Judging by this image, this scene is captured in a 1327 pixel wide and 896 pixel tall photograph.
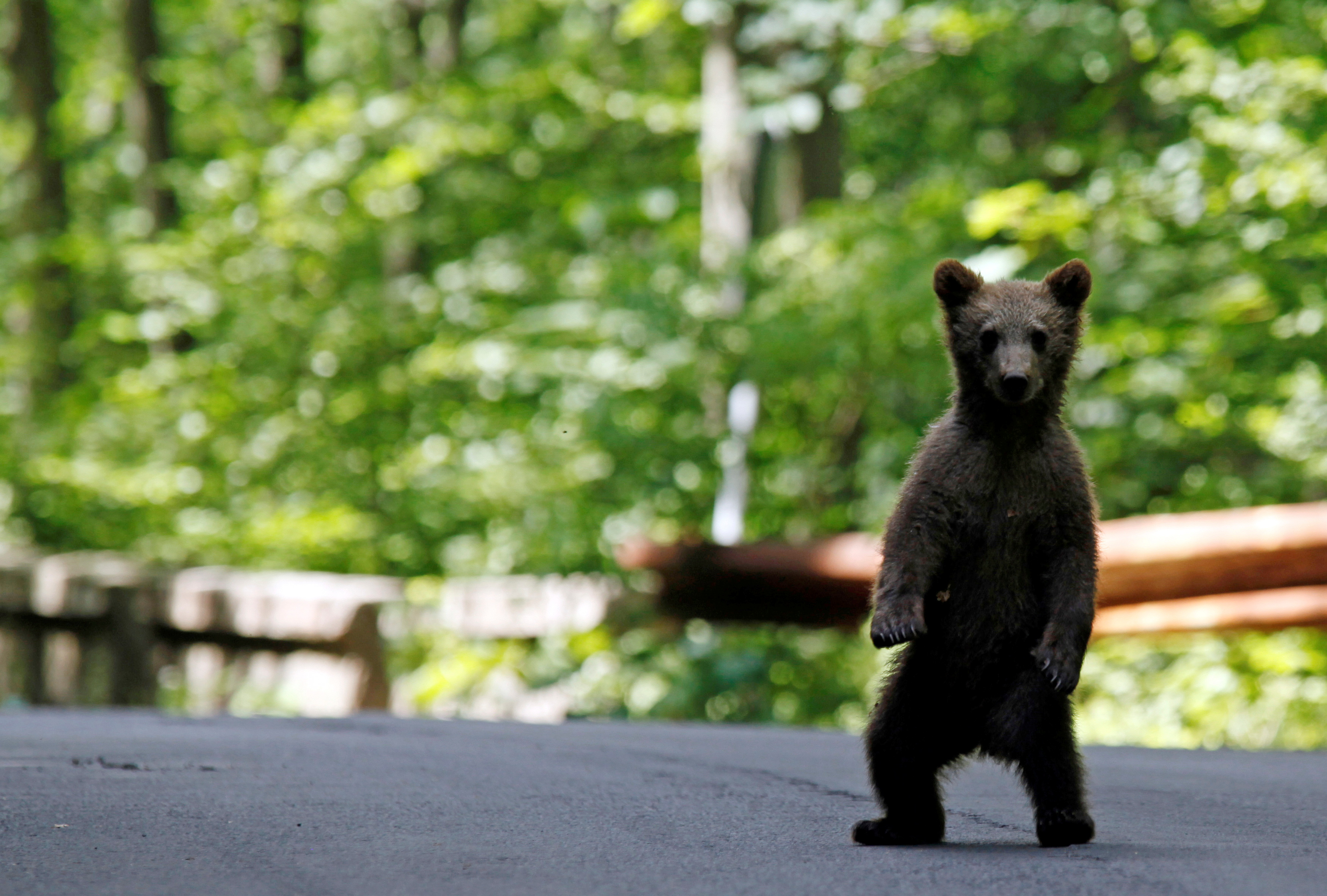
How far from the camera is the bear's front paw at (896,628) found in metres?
3.04

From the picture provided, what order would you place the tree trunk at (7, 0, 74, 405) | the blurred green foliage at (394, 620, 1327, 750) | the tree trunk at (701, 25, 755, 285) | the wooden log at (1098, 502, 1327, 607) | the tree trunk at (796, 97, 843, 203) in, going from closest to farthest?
the wooden log at (1098, 502, 1327, 607) < the blurred green foliage at (394, 620, 1327, 750) < the tree trunk at (701, 25, 755, 285) < the tree trunk at (796, 97, 843, 203) < the tree trunk at (7, 0, 74, 405)

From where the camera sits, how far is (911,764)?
3256 millimetres

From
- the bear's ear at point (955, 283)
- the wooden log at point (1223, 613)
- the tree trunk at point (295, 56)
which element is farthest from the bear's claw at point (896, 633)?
the tree trunk at point (295, 56)

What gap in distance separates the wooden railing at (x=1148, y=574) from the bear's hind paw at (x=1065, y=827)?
11.9 ft

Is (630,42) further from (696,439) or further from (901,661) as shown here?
(901,661)

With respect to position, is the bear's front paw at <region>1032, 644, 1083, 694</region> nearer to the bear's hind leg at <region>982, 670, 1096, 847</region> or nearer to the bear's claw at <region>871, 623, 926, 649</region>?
the bear's hind leg at <region>982, 670, 1096, 847</region>

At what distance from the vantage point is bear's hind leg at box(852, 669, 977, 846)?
324cm

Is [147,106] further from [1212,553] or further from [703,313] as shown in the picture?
[1212,553]

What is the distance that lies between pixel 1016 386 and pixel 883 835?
972 mm

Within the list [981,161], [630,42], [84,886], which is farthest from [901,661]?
[630,42]

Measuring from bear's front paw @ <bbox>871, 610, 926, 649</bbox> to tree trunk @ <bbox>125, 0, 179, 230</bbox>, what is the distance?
16266mm

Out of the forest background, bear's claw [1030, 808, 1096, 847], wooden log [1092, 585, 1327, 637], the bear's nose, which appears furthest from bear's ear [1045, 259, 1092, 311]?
the forest background

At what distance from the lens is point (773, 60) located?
35.6 ft

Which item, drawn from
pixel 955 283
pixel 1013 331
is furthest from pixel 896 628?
pixel 955 283
